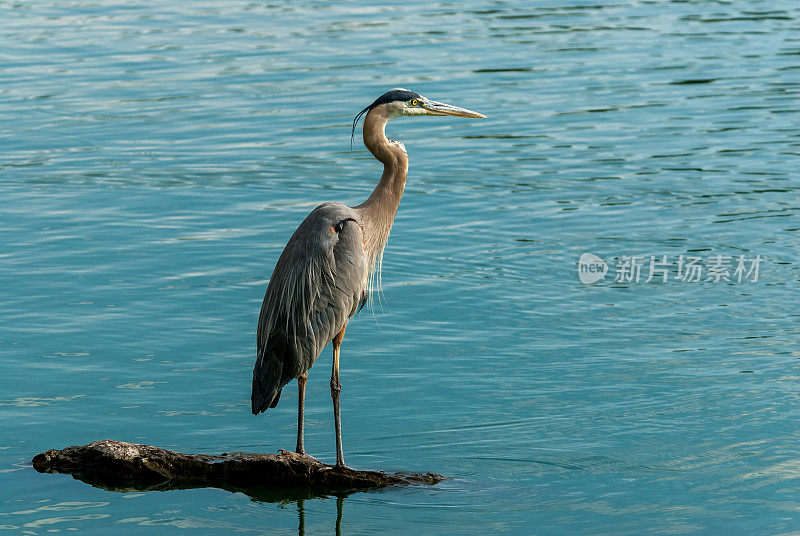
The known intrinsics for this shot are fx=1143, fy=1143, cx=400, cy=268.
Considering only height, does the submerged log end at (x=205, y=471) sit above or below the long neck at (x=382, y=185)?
below

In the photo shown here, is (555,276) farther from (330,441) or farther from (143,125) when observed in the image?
(143,125)

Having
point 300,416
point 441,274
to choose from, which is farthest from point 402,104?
point 441,274

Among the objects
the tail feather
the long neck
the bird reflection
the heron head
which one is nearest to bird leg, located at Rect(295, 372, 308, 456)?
the tail feather

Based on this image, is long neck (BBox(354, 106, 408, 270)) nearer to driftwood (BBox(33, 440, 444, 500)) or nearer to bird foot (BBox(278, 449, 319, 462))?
bird foot (BBox(278, 449, 319, 462))

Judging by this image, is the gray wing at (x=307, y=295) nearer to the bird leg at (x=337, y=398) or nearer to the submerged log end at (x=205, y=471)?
the bird leg at (x=337, y=398)

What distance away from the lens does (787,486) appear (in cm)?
725

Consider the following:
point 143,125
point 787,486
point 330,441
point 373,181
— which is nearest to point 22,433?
point 330,441

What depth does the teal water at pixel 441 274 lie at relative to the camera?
7.30 m

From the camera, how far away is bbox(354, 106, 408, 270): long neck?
753 cm

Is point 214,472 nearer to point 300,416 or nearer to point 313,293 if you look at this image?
point 300,416

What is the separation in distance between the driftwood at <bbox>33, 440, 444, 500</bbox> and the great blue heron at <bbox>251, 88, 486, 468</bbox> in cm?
18

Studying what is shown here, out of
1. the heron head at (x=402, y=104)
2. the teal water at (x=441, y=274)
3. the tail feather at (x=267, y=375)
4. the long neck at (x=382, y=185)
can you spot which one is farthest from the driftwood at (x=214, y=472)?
the heron head at (x=402, y=104)

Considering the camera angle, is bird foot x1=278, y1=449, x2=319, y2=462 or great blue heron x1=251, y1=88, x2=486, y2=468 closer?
bird foot x1=278, y1=449, x2=319, y2=462

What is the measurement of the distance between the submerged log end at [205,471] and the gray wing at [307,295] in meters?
0.45
